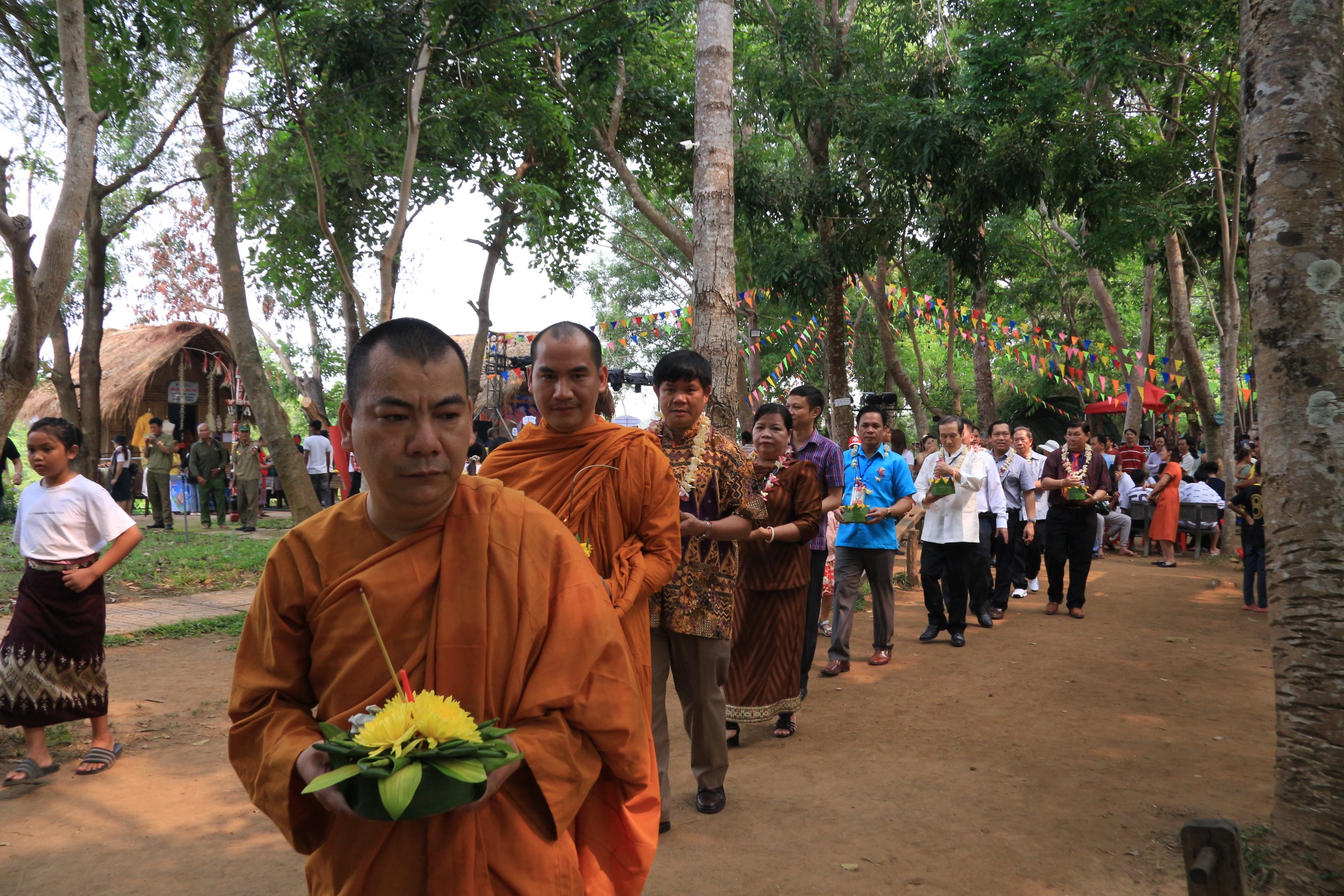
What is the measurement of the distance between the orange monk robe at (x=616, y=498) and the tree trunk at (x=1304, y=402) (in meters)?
2.27

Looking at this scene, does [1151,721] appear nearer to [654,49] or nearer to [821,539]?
[821,539]

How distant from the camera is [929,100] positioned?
37.6ft

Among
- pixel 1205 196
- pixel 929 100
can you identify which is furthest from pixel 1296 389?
pixel 1205 196

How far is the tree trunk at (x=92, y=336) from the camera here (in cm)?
1245

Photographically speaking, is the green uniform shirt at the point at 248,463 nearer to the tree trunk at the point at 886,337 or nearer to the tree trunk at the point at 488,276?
the tree trunk at the point at 488,276

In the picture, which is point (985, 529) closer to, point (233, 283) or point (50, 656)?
point (50, 656)

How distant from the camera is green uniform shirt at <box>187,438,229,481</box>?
50.3ft

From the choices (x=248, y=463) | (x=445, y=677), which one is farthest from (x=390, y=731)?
(x=248, y=463)

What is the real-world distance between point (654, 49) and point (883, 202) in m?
3.57

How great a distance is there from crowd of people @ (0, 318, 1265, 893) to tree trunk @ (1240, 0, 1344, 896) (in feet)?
6.82

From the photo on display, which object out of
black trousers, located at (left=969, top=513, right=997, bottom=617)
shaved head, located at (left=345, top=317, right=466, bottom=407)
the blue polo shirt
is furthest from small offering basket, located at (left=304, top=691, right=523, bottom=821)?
black trousers, located at (left=969, top=513, right=997, bottom=617)

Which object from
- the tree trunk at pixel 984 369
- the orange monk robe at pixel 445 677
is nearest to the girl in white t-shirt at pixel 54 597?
the orange monk robe at pixel 445 677

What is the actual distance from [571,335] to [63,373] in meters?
12.0

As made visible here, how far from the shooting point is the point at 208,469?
15.6m
